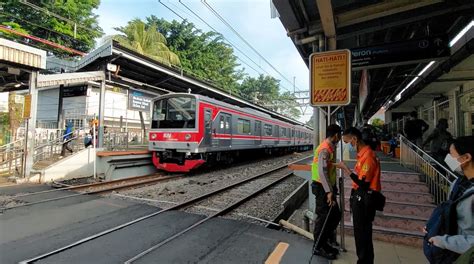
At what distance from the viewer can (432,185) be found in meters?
5.42

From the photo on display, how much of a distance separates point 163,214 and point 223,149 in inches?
259

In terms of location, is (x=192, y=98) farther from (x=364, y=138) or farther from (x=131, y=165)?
(x=364, y=138)

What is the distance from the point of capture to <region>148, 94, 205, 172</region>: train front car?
392 inches

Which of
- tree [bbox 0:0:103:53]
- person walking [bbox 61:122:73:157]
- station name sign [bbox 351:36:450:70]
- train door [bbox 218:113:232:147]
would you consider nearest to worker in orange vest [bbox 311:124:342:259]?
station name sign [bbox 351:36:450:70]

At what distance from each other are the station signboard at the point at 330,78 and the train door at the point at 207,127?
21.3 ft

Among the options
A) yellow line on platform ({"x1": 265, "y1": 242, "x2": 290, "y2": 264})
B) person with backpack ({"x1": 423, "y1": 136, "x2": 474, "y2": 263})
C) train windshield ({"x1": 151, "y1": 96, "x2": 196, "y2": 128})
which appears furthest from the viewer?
train windshield ({"x1": 151, "y1": 96, "x2": 196, "y2": 128})

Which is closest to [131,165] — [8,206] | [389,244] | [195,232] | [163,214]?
[8,206]

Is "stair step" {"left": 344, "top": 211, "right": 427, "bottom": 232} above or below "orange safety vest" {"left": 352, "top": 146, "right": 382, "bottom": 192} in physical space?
below

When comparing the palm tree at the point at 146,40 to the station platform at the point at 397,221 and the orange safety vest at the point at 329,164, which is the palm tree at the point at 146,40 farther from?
the orange safety vest at the point at 329,164

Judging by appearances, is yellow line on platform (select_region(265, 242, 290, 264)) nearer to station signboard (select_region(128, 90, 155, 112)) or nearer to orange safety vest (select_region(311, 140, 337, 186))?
orange safety vest (select_region(311, 140, 337, 186))

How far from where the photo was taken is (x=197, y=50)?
28.6 m

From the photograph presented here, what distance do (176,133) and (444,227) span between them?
9.10 meters

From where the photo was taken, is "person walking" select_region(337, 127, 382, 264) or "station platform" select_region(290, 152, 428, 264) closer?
"person walking" select_region(337, 127, 382, 264)

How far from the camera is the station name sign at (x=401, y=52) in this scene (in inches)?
205
